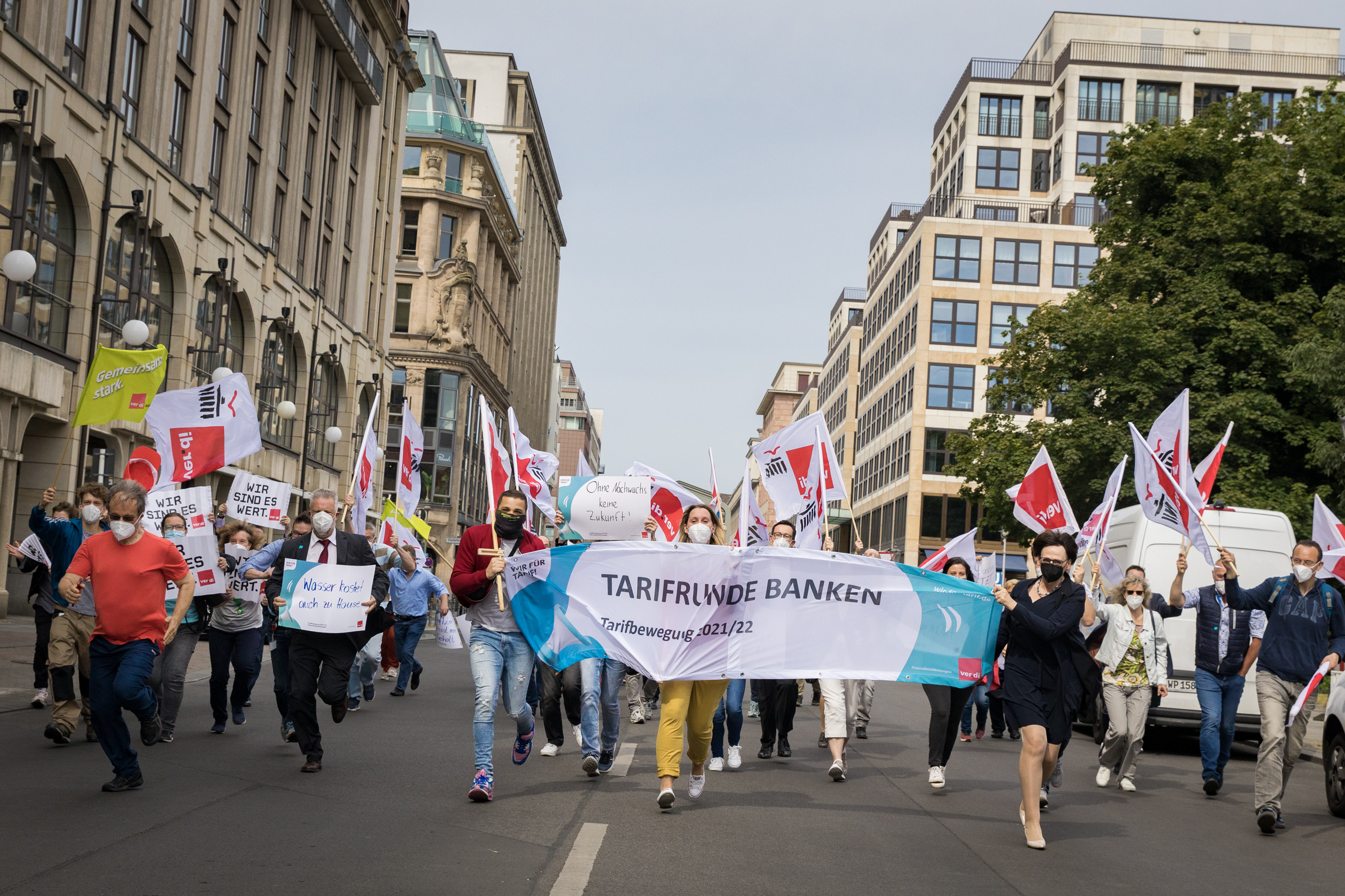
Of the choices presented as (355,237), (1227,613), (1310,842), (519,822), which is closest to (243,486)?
(519,822)

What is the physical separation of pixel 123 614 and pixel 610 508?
9.12m

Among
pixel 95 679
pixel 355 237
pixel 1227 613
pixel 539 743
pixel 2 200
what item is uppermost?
pixel 355 237

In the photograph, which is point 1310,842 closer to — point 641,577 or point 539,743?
point 641,577

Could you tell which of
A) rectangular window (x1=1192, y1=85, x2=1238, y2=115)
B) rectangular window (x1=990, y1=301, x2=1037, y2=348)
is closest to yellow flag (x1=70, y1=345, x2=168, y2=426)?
rectangular window (x1=990, y1=301, x2=1037, y2=348)

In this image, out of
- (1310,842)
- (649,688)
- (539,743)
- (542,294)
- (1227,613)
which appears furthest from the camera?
(542,294)

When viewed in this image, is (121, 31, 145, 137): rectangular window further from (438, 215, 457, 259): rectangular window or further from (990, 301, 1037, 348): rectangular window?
(990, 301, 1037, 348): rectangular window

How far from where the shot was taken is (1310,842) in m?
9.27

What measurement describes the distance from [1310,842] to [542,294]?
10110 centimetres

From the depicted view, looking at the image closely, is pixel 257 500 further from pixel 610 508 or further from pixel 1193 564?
pixel 1193 564

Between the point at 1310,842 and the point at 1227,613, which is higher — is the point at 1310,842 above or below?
below

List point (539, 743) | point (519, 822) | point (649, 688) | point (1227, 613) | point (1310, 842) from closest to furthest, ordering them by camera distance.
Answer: point (519, 822), point (1310, 842), point (1227, 613), point (539, 743), point (649, 688)

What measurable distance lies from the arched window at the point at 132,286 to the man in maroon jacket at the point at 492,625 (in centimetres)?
1854

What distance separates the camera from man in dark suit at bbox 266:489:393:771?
32.2 ft

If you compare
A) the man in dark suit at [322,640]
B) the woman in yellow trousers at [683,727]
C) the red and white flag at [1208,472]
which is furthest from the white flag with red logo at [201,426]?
the red and white flag at [1208,472]
